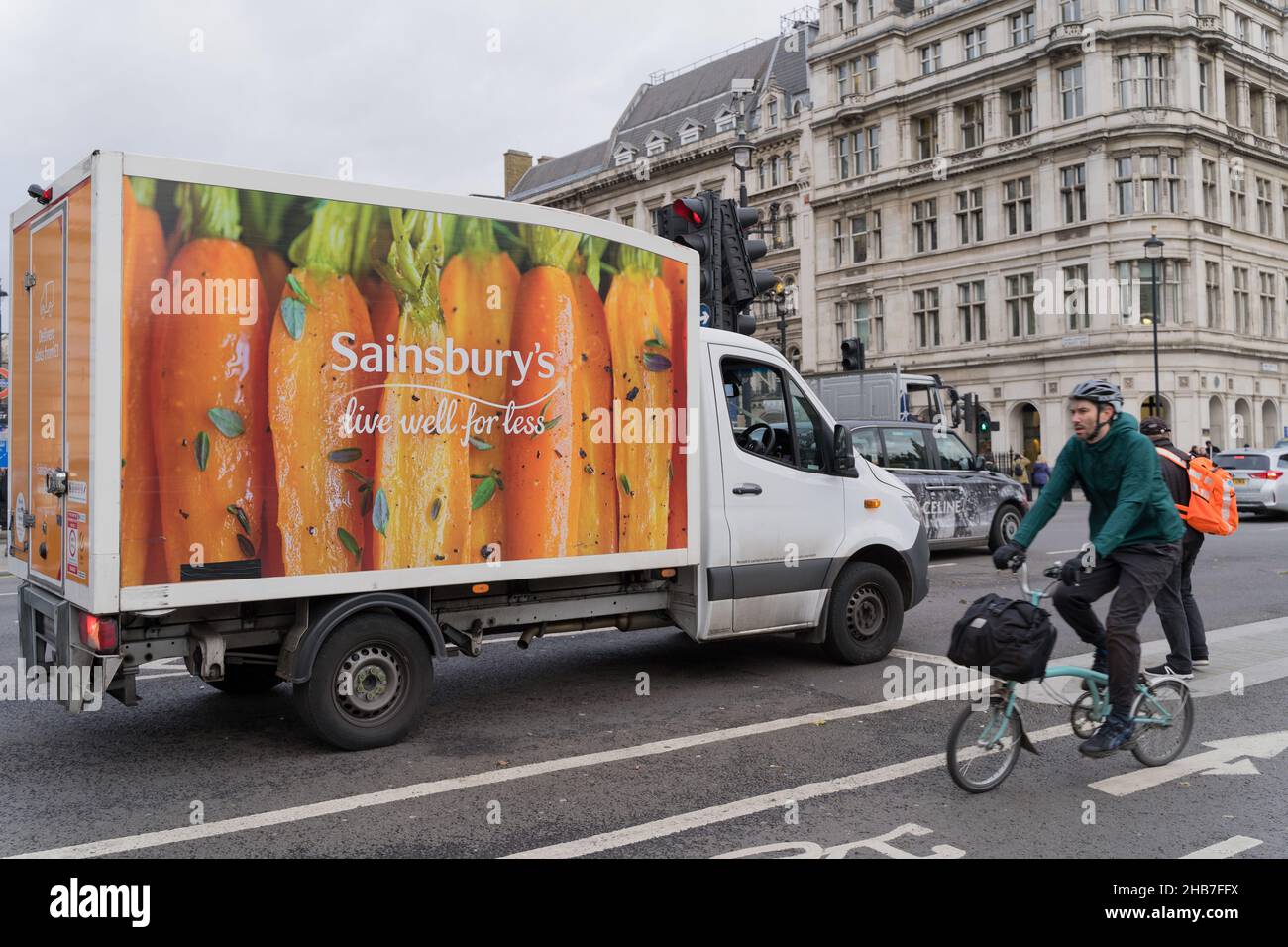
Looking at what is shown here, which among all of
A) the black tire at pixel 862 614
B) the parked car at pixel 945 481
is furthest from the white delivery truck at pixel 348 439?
the parked car at pixel 945 481

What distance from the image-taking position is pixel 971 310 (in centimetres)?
4878

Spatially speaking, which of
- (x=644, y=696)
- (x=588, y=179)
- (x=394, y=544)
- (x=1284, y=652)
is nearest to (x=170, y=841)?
(x=394, y=544)

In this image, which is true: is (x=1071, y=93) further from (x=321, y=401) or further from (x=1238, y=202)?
(x=321, y=401)

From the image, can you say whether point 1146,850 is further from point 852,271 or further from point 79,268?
point 852,271

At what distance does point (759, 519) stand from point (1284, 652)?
4.37 metres

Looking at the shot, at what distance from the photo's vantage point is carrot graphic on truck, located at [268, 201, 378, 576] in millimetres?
5707

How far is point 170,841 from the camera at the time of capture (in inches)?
185

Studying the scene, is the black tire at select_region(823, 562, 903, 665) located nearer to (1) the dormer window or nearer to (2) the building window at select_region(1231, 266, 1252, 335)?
(2) the building window at select_region(1231, 266, 1252, 335)

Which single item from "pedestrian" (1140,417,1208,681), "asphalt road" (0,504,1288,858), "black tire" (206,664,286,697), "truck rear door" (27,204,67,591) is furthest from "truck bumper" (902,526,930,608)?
"truck rear door" (27,204,67,591)

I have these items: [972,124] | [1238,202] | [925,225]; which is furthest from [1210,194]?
[925,225]

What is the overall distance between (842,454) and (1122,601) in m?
3.01

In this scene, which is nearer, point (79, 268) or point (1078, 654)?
point (79, 268)

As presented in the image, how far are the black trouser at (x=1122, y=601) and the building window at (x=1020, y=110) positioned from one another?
4526 centimetres

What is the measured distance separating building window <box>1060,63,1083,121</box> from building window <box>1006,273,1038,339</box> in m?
6.47
